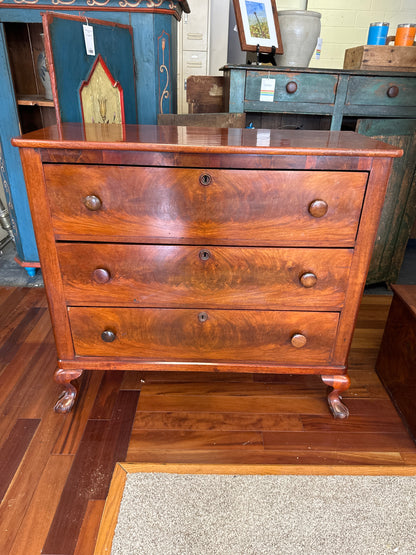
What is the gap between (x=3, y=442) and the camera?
1323mm

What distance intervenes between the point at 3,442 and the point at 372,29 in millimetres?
2520

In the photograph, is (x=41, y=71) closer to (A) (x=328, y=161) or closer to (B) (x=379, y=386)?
(A) (x=328, y=161)

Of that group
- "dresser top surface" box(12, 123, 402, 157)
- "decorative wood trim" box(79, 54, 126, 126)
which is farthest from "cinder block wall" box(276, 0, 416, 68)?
"dresser top surface" box(12, 123, 402, 157)

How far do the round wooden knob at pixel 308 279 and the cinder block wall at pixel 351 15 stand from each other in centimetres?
325

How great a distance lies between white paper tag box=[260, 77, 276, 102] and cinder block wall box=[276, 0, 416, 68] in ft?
7.33

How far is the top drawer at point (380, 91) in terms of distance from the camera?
72.6 inches

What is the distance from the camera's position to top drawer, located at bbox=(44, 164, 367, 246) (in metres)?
1.06

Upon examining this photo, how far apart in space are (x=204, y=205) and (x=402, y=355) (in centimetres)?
100

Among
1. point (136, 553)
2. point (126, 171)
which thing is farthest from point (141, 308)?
point (136, 553)

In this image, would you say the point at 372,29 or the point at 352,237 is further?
the point at 372,29

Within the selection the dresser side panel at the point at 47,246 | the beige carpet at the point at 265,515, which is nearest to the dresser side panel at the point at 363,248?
the beige carpet at the point at 265,515

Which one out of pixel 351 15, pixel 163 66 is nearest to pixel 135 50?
pixel 163 66

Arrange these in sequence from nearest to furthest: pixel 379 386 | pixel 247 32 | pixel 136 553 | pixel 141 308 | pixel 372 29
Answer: pixel 136 553, pixel 141 308, pixel 379 386, pixel 247 32, pixel 372 29

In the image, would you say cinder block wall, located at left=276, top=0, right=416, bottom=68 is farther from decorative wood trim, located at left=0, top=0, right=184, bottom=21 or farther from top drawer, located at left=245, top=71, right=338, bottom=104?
decorative wood trim, located at left=0, top=0, right=184, bottom=21
